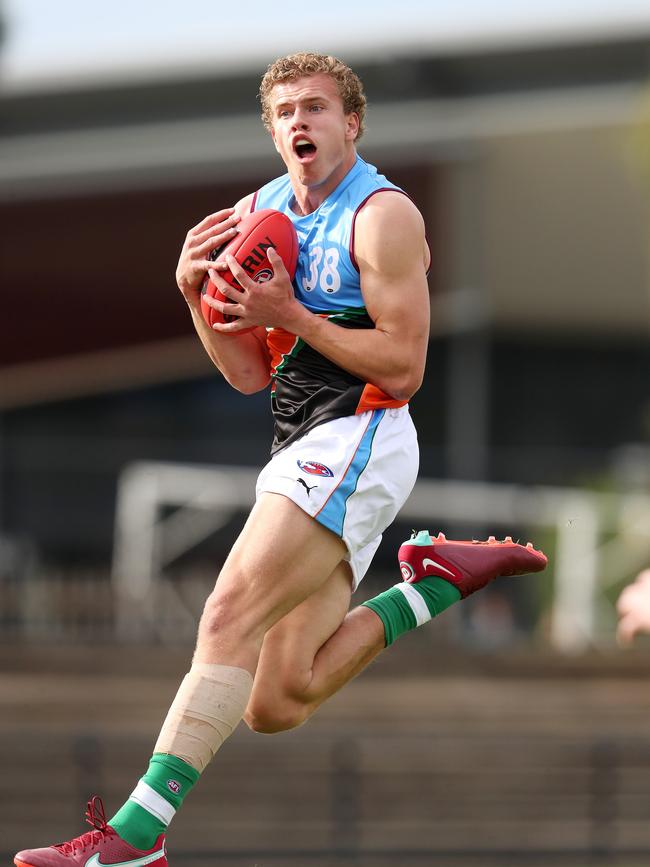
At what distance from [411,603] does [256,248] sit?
4.70ft

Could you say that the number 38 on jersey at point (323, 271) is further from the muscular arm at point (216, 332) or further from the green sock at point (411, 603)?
the green sock at point (411, 603)

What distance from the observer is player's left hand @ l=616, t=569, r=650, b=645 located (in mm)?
5270

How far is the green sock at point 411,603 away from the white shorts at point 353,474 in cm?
23

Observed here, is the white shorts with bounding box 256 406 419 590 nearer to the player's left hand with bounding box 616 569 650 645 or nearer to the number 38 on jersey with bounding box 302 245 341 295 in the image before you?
the number 38 on jersey with bounding box 302 245 341 295

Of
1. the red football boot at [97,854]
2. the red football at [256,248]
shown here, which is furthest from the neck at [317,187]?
the red football boot at [97,854]

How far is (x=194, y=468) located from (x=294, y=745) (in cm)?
1309

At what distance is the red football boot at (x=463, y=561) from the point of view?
557cm

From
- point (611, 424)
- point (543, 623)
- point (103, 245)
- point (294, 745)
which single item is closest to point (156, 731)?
point (294, 745)

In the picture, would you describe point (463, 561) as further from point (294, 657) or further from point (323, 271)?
point (323, 271)

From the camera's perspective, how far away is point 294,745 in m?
15.4

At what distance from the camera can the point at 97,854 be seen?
457 centimetres

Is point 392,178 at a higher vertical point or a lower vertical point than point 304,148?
higher

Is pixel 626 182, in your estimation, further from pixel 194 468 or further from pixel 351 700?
pixel 351 700

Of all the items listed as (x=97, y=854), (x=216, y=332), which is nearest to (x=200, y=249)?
(x=216, y=332)
